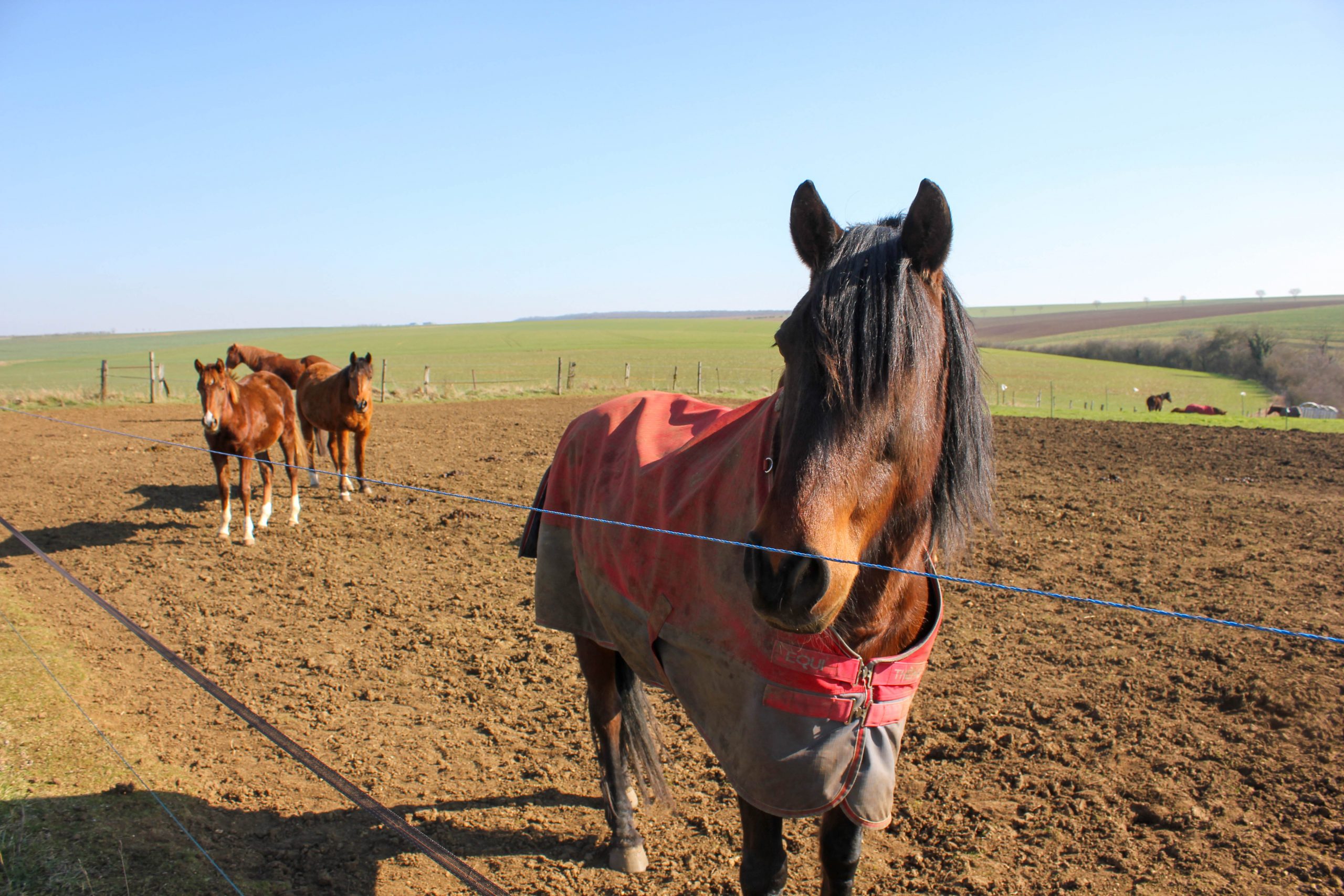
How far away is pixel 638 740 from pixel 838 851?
129cm

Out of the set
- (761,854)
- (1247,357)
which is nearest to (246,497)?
(761,854)

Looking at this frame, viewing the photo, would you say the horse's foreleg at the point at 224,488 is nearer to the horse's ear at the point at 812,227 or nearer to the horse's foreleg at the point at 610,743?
the horse's foreleg at the point at 610,743

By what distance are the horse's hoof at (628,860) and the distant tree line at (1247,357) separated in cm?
3931

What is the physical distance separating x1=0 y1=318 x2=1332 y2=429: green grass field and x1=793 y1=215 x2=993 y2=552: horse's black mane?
251 inches

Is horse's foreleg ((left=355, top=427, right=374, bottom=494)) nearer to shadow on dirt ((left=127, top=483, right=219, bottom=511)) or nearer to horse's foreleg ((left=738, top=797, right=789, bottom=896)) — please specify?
shadow on dirt ((left=127, top=483, right=219, bottom=511))

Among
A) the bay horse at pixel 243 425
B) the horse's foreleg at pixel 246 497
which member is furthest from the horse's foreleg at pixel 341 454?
the horse's foreleg at pixel 246 497

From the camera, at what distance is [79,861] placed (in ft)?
9.16

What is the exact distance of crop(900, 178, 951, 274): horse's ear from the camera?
1592mm

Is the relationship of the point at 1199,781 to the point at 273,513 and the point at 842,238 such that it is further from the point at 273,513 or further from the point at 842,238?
the point at 273,513

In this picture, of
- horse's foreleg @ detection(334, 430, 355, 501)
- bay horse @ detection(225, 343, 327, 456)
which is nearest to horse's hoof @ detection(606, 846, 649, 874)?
horse's foreleg @ detection(334, 430, 355, 501)

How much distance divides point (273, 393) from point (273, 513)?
1.48 metres

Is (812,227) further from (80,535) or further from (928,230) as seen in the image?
(80,535)

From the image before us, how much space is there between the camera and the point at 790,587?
141cm

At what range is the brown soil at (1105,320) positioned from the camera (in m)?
85.1
